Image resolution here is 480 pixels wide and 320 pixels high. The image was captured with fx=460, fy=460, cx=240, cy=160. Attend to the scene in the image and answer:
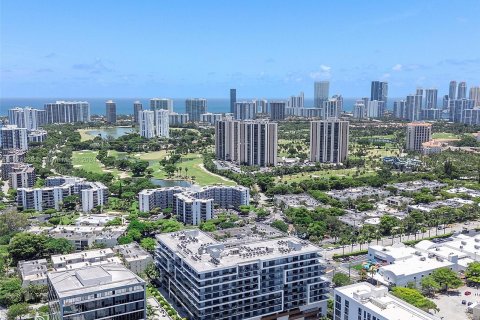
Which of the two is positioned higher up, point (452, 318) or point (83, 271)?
point (83, 271)

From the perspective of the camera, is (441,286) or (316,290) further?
(441,286)

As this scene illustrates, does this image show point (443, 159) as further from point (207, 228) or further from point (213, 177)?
point (207, 228)

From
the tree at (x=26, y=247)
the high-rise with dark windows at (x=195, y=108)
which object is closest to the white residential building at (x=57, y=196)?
the tree at (x=26, y=247)

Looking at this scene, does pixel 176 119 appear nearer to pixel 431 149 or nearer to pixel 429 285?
pixel 431 149

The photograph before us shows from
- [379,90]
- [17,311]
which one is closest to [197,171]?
[17,311]

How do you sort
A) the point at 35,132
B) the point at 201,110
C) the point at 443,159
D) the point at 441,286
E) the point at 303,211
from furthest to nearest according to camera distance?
the point at 201,110 < the point at 35,132 < the point at 443,159 < the point at 303,211 < the point at 441,286

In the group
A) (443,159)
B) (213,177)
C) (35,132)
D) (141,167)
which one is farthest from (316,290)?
→ (35,132)
